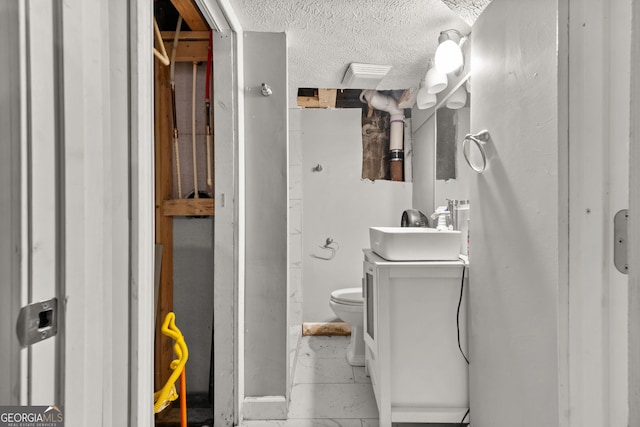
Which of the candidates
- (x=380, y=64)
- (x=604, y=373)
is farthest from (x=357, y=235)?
(x=604, y=373)

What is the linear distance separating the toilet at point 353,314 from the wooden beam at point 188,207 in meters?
1.17

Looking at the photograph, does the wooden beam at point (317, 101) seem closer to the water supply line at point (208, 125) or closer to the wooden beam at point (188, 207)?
the water supply line at point (208, 125)

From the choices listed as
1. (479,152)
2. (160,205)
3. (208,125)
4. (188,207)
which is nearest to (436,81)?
(479,152)

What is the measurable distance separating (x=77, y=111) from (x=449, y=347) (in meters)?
1.77

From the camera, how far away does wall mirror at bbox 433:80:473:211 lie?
7.09ft

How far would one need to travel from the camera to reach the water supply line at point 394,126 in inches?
139

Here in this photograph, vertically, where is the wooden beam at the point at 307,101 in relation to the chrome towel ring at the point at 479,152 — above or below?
above

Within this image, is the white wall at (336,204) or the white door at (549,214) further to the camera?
the white wall at (336,204)

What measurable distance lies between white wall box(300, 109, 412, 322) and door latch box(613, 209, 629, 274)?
2.79 metres

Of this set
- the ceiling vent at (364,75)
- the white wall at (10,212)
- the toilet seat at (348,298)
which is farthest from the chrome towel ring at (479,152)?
the white wall at (10,212)

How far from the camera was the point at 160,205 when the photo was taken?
1.98 meters

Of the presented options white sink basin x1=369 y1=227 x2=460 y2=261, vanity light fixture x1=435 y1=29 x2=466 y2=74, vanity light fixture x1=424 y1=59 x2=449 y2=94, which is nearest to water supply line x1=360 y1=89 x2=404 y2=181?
vanity light fixture x1=424 y1=59 x2=449 y2=94

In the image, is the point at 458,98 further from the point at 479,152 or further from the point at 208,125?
the point at 208,125

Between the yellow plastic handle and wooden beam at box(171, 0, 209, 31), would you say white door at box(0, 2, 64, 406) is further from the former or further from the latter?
wooden beam at box(171, 0, 209, 31)
